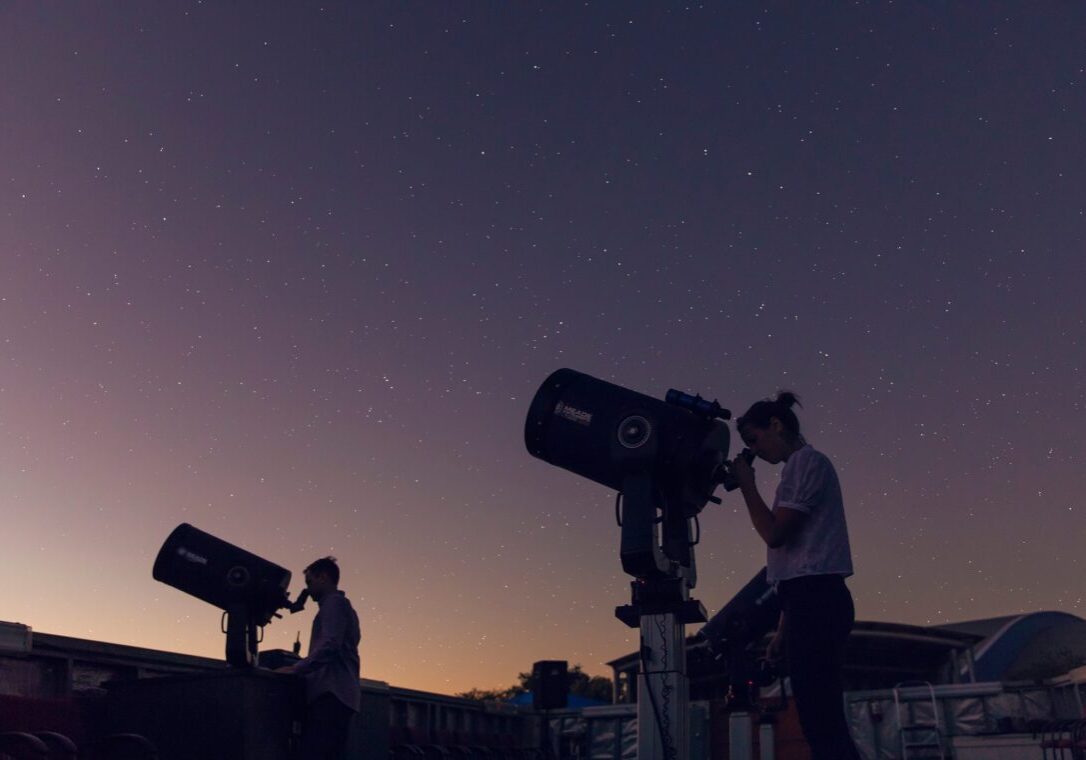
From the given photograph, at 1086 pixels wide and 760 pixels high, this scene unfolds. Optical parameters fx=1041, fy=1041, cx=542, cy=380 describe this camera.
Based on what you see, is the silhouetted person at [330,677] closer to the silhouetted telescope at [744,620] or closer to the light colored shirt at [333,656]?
the light colored shirt at [333,656]

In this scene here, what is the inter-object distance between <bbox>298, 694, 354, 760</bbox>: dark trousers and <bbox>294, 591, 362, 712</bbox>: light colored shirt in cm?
5

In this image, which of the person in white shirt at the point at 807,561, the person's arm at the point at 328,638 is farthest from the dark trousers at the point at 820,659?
the person's arm at the point at 328,638

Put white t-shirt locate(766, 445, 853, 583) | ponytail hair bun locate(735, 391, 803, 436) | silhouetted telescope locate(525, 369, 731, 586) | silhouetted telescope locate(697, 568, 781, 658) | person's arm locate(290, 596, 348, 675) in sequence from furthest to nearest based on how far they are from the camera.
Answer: silhouetted telescope locate(697, 568, 781, 658), person's arm locate(290, 596, 348, 675), silhouetted telescope locate(525, 369, 731, 586), ponytail hair bun locate(735, 391, 803, 436), white t-shirt locate(766, 445, 853, 583)

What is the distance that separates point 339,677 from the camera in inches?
230

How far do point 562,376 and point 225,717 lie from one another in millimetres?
2713

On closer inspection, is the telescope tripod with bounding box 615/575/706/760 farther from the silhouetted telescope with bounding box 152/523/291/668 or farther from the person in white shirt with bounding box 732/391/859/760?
the silhouetted telescope with bounding box 152/523/291/668

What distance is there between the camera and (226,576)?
6.66m

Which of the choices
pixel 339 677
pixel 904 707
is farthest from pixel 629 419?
pixel 904 707

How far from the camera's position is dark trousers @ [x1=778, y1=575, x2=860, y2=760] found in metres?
2.93

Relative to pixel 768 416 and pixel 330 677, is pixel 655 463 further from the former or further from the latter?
pixel 330 677

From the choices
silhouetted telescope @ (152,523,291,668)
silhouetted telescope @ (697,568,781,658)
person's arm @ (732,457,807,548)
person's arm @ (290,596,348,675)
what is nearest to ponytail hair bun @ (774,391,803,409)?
person's arm @ (732,457,807,548)

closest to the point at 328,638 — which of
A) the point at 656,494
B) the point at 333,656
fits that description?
the point at 333,656

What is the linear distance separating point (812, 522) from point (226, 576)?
4.56 m

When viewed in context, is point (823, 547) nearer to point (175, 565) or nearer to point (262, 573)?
point (262, 573)
